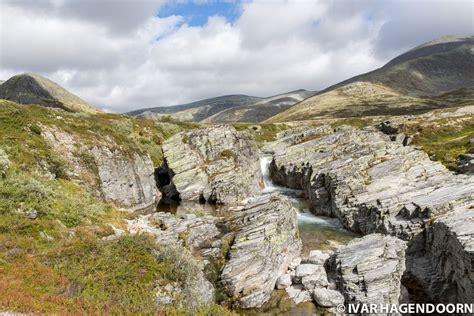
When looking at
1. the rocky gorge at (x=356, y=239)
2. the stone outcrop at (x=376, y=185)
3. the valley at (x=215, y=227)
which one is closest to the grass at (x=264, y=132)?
the stone outcrop at (x=376, y=185)

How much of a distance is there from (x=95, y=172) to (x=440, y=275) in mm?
36465

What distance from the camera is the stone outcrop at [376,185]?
28797 mm

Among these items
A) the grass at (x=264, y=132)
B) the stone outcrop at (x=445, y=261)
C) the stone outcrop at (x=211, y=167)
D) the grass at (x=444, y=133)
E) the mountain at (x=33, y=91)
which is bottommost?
the stone outcrop at (x=445, y=261)

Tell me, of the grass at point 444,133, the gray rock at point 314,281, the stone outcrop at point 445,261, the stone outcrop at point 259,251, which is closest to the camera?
the stone outcrop at point 445,261

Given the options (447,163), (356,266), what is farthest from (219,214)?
(447,163)

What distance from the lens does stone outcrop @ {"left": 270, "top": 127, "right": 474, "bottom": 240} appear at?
28.8 meters

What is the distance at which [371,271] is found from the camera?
2114 cm

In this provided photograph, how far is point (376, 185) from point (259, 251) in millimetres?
21916

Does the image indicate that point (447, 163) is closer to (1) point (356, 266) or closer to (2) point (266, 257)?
(1) point (356, 266)

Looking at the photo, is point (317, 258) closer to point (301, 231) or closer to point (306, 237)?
point (306, 237)

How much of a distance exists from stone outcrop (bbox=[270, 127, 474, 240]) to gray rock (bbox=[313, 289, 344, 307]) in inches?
421

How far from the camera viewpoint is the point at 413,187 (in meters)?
35.2

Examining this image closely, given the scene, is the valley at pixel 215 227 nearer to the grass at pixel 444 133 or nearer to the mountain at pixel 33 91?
the grass at pixel 444 133

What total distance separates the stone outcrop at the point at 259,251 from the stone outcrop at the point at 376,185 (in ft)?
30.8
